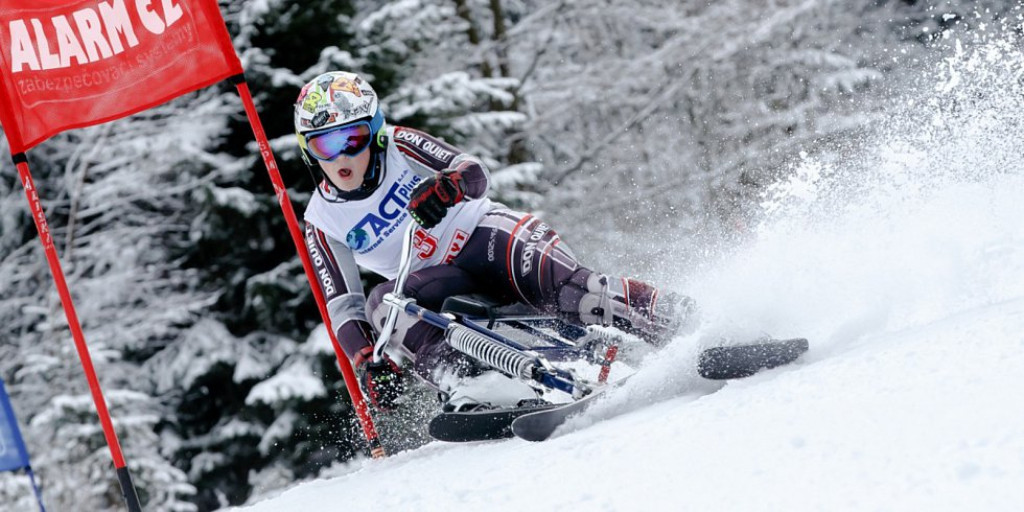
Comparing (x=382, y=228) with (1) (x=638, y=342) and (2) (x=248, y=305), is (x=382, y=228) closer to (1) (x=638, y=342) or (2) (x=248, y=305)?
(1) (x=638, y=342)

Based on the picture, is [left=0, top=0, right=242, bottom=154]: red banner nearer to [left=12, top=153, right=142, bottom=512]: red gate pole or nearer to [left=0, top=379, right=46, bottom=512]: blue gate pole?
[left=12, top=153, right=142, bottom=512]: red gate pole

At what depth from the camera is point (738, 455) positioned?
2.70 metres

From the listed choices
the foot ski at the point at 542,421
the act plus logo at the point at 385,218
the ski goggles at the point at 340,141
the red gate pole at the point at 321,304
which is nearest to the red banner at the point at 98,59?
the red gate pole at the point at 321,304

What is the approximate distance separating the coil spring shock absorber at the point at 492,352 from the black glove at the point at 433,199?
435mm

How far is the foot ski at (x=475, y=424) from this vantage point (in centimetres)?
394

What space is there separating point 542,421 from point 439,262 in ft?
4.08

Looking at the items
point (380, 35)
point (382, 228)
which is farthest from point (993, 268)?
point (380, 35)

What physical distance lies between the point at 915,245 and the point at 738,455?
1.96 meters

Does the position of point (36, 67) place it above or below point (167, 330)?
above

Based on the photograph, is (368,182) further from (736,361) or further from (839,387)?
(839,387)

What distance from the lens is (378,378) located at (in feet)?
14.8

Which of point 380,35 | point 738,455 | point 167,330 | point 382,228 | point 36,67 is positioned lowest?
point 738,455

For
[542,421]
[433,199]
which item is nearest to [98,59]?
[433,199]

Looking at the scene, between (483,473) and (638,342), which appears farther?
(638,342)
